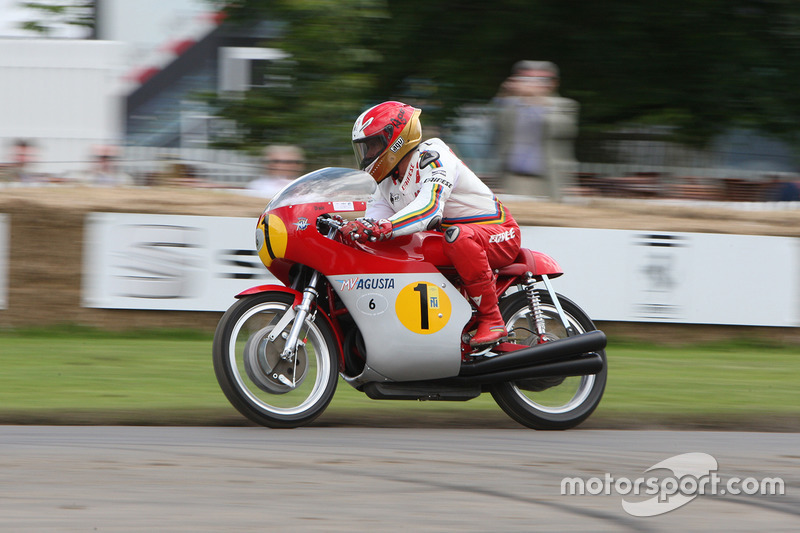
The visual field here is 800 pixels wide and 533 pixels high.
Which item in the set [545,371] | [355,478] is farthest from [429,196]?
[355,478]

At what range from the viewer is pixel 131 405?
19.9 feet

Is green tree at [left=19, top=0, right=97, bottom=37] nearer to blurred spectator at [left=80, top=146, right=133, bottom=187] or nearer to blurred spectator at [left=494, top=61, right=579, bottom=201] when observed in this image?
blurred spectator at [left=80, top=146, right=133, bottom=187]

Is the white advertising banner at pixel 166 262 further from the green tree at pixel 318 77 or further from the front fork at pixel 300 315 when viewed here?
the green tree at pixel 318 77

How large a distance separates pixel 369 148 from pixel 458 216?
0.63 m

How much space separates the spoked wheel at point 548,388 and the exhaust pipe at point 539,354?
18 cm

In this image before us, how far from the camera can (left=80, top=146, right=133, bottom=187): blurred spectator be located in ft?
33.6

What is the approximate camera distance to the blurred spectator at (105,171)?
10234 millimetres

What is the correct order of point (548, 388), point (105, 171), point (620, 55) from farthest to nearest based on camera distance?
point (620, 55) → point (105, 171) → point (548, 388)

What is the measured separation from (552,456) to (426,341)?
1.04 m

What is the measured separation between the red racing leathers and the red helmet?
9 cm

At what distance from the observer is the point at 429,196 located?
18.8 ft

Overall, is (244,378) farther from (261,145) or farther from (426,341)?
(261,145)

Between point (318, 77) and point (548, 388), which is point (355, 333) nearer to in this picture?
point (548, 388)

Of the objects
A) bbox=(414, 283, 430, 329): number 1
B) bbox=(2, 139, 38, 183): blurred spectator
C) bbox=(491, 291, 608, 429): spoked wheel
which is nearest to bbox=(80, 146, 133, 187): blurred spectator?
bbox=(2, 139, 38, 183): blurred spectator
